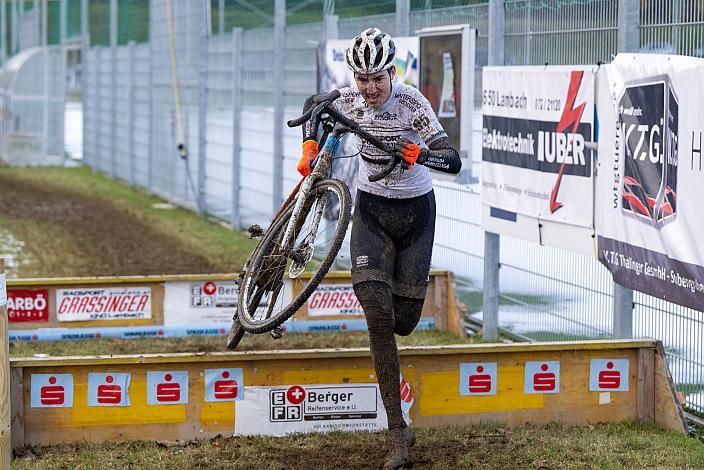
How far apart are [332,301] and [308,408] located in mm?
3786

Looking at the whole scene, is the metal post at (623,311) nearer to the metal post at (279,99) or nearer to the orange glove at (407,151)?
the orange glove at (407,151)

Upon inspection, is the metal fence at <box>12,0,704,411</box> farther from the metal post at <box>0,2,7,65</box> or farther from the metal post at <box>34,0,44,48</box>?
the metal post at <box>0,2,7,65</box>

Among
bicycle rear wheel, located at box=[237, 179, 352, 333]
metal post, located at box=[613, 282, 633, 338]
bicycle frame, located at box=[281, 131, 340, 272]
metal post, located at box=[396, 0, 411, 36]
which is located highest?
A: metal post, located at box=[396, 0, 411, 36]

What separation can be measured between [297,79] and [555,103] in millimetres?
7249

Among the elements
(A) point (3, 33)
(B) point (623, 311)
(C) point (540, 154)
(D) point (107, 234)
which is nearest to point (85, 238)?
(D) point (107, 234)

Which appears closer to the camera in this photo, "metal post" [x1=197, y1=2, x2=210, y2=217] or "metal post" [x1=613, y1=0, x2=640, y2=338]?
"metal post" [x1=613, y1=0, x2=640, y2=338]

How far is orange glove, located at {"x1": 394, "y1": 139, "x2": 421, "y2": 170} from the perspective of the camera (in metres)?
7.00

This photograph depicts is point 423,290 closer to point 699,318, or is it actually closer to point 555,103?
point 699,318

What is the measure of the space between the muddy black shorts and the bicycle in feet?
0.59

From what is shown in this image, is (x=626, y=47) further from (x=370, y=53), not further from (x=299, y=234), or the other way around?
(x=299, y=234)

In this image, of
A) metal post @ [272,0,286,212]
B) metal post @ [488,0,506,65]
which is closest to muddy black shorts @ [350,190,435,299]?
metal post @ [488,0,506,65]

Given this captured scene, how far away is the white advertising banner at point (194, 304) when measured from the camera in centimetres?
1159

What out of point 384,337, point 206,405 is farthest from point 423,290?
point 206,405

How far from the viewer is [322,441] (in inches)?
309
